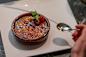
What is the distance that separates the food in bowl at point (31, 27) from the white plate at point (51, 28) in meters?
0.03

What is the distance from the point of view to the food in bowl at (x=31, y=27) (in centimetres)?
95

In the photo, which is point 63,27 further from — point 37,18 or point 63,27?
point 37,18

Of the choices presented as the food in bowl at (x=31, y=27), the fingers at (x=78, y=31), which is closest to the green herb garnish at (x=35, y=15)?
the food in bowl at (x=31, y=27)

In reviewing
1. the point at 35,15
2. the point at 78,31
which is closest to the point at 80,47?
the point at 78,31

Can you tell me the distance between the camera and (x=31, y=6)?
1071 mm

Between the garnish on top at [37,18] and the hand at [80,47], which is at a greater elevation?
the garnish on top at [37,18]

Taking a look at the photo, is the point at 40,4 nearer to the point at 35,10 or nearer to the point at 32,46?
the point at 35,10

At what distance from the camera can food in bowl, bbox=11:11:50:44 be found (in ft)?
3.11

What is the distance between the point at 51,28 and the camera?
102cm

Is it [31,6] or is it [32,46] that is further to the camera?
[31,6]

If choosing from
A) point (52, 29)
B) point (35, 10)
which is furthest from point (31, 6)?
point (52, 29)

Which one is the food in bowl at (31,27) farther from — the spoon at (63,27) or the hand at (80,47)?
the hand at (80,47)

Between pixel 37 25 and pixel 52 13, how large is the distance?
11 cm

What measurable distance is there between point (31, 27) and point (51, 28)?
0.28ft
